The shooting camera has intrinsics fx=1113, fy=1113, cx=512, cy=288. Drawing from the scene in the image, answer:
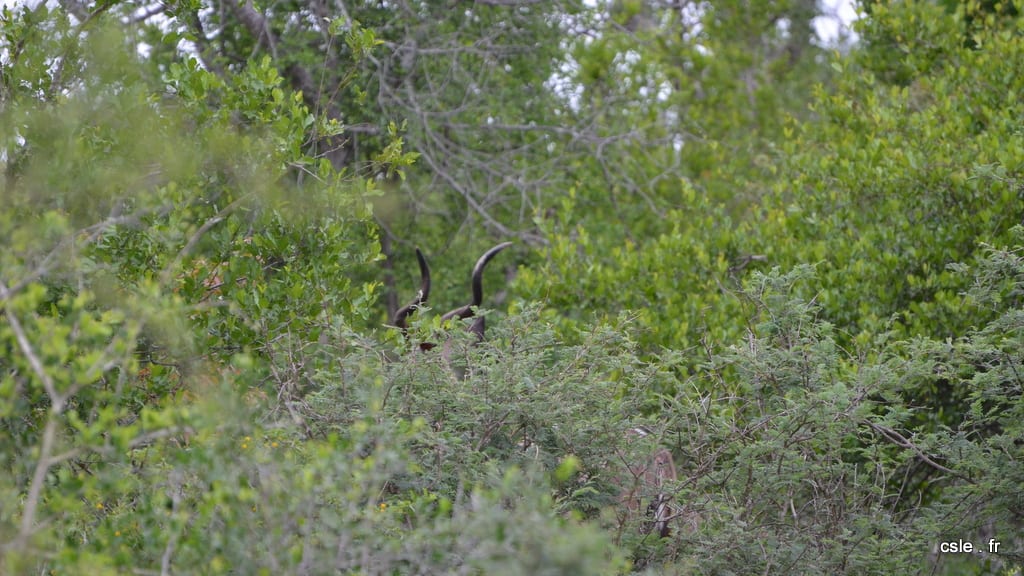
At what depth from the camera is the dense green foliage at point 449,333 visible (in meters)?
3.15

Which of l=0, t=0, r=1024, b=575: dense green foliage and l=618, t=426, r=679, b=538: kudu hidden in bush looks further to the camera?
l=618, t=426, r=679, b=538: kudu hidden in bush

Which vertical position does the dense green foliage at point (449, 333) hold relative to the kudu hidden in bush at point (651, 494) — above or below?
above

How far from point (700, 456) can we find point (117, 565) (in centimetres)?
271

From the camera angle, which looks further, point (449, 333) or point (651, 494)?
point (449, 333)

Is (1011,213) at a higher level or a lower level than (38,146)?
lower

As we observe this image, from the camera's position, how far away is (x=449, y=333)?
15.8 feet

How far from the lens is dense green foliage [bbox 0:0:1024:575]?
315cm

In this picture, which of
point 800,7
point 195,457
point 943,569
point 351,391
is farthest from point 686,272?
point 800,7

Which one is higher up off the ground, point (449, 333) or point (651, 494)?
point (449, 333)

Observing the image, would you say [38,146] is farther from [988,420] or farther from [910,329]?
[910,329]

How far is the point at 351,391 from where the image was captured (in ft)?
14.9

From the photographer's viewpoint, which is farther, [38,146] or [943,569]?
[943,569]

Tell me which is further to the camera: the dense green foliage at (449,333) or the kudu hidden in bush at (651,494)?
the kudu hidden in bush at (651,494)

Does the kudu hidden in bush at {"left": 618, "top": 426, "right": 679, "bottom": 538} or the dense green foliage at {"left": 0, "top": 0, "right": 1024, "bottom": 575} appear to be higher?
the dense green foliage at {"left": 0, "top": 0, "right": 1024, "bottom": 575}
